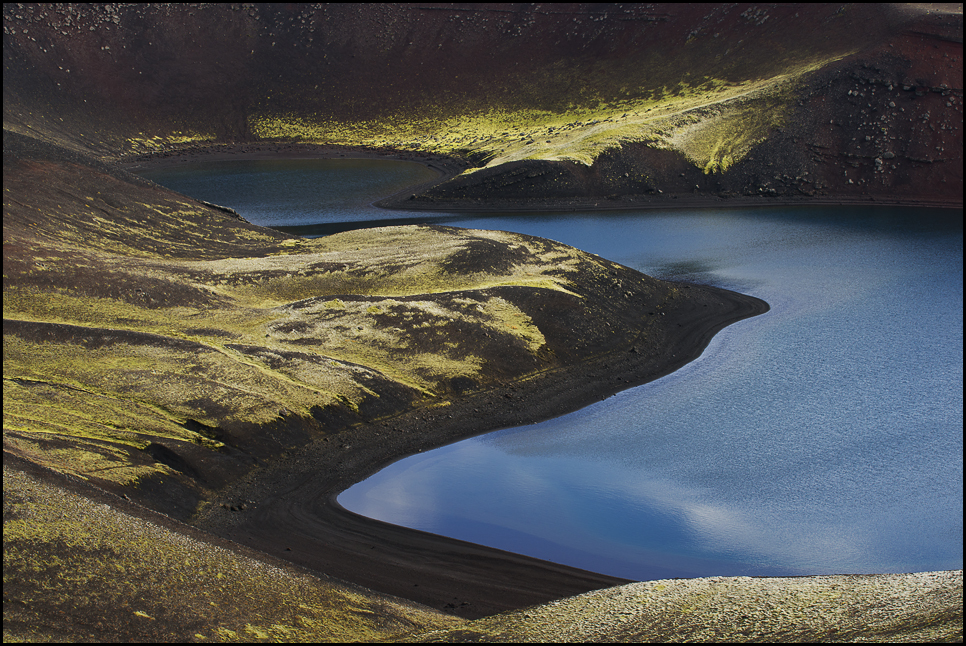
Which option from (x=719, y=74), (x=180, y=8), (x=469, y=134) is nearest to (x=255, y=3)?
(x=180, y=8)

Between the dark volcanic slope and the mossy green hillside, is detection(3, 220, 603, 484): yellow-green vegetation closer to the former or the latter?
the mossy green hillside

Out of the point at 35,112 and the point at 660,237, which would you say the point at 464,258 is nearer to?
the point at 660,237

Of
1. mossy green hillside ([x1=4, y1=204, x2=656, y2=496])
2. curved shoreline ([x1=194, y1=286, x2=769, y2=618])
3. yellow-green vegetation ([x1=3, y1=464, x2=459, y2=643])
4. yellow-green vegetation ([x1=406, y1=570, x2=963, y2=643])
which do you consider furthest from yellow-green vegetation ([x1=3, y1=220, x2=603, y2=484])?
yellow-green vegetation ([x1=406, y1=570, x2=963, y2=643])

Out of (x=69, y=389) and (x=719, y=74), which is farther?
(x=719, y=74)

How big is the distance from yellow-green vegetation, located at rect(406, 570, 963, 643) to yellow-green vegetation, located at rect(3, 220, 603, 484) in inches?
442

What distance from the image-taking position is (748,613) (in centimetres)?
1521

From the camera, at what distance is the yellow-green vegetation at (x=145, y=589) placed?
1348cm

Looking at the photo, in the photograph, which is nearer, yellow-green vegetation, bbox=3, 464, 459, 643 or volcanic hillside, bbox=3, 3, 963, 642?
yellow-green vegetation, bbox=3, 464, 459, 643

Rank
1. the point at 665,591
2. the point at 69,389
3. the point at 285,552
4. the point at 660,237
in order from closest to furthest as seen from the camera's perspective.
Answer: the point at 665,591
the point at 285,552
the point at 69,389
the point at 660,237

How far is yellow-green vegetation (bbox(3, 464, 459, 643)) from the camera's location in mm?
13477

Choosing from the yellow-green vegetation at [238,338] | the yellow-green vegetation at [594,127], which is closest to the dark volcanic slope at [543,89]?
the yellow-green vegetation at [594,127]

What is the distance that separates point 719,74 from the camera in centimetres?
7194

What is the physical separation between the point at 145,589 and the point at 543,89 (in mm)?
75777

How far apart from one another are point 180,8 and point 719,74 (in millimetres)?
66536
